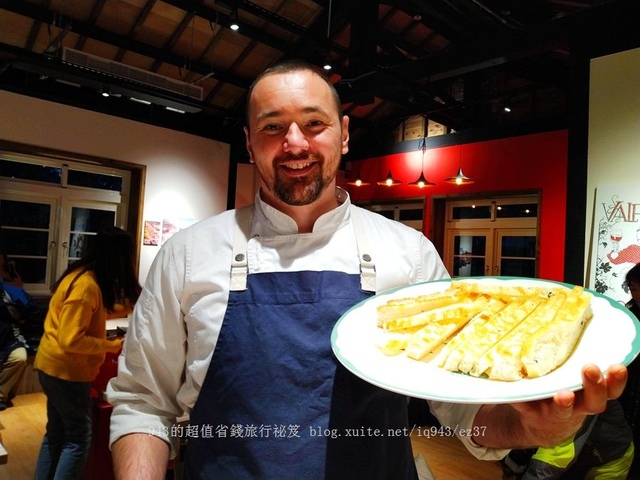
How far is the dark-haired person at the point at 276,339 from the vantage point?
116 cm

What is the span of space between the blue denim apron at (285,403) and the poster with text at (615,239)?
2373 millimetres

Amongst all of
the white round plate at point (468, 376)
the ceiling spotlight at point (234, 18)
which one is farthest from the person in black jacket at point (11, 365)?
the white round plate at point (468, 376)

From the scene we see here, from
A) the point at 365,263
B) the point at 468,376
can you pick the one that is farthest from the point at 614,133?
the point at 468,376

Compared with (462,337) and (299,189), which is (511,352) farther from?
(299,189)

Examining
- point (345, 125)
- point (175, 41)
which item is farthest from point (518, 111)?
point (345, 125)

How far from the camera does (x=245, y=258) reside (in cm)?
129

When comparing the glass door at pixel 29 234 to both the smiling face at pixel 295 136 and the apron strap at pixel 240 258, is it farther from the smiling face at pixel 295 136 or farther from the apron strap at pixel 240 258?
the smiling face at pixel 295 136

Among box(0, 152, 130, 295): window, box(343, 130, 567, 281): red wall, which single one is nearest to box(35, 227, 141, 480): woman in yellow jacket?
box(0, 152, 130, 295): window

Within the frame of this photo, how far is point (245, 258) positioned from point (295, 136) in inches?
13.9

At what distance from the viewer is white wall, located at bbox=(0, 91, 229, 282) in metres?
6.13

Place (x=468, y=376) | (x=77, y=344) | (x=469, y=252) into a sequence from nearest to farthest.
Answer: (x=468, y=376)
(x=77, y=344)
(x=469, y=252)

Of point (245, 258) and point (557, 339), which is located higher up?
point (245, 258)

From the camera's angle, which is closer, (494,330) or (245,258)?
(494,330)

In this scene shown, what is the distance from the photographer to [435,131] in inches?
342
